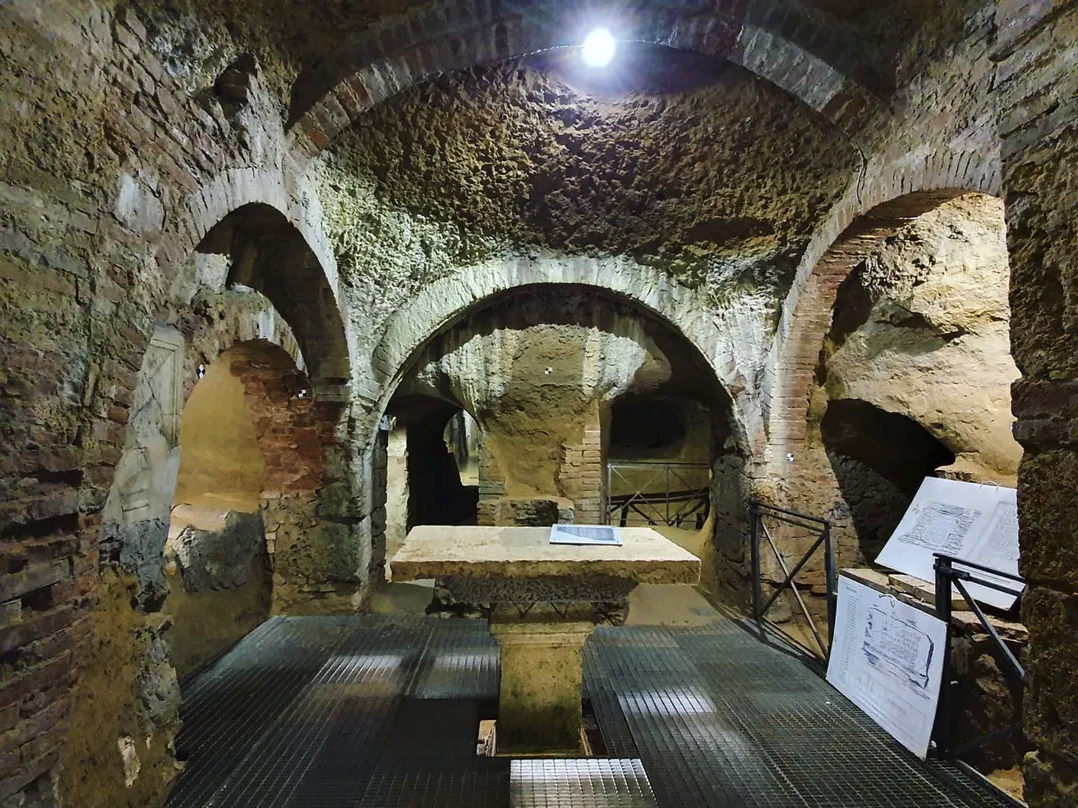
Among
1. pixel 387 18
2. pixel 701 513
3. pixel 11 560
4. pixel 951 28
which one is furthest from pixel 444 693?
pixel 701 513

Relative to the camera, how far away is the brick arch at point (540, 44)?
3209 millimetres

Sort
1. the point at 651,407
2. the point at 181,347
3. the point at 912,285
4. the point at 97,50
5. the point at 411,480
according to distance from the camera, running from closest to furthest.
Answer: the point at 97,50 → the point at 181,347 → the point at 912,285 → the point at 411,480 → the point at 651,407

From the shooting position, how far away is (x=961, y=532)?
399cm

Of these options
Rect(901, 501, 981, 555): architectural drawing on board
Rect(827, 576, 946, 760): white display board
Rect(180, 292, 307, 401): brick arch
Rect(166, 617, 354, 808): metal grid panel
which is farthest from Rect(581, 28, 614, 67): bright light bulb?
Rect(166, 617, 354, 808): metal grid panel

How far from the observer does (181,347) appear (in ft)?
9.41

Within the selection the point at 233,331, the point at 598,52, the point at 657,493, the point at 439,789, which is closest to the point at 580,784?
the point at 439,789

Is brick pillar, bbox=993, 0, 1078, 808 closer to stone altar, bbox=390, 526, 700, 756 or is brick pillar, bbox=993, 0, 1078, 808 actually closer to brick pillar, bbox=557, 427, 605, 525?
stone altar, bbox=390, 526, 700, 756

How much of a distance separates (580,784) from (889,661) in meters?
2.01

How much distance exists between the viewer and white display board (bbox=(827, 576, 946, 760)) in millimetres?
2916

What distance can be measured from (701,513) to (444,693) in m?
8.34

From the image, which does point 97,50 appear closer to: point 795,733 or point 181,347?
point 181,347

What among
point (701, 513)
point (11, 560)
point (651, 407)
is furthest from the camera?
point (651, 407)

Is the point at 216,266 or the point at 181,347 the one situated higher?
the point at 216,266

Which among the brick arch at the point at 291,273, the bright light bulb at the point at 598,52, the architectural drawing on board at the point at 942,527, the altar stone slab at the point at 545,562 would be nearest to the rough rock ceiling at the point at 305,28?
the brick arch at the point at 291,273
